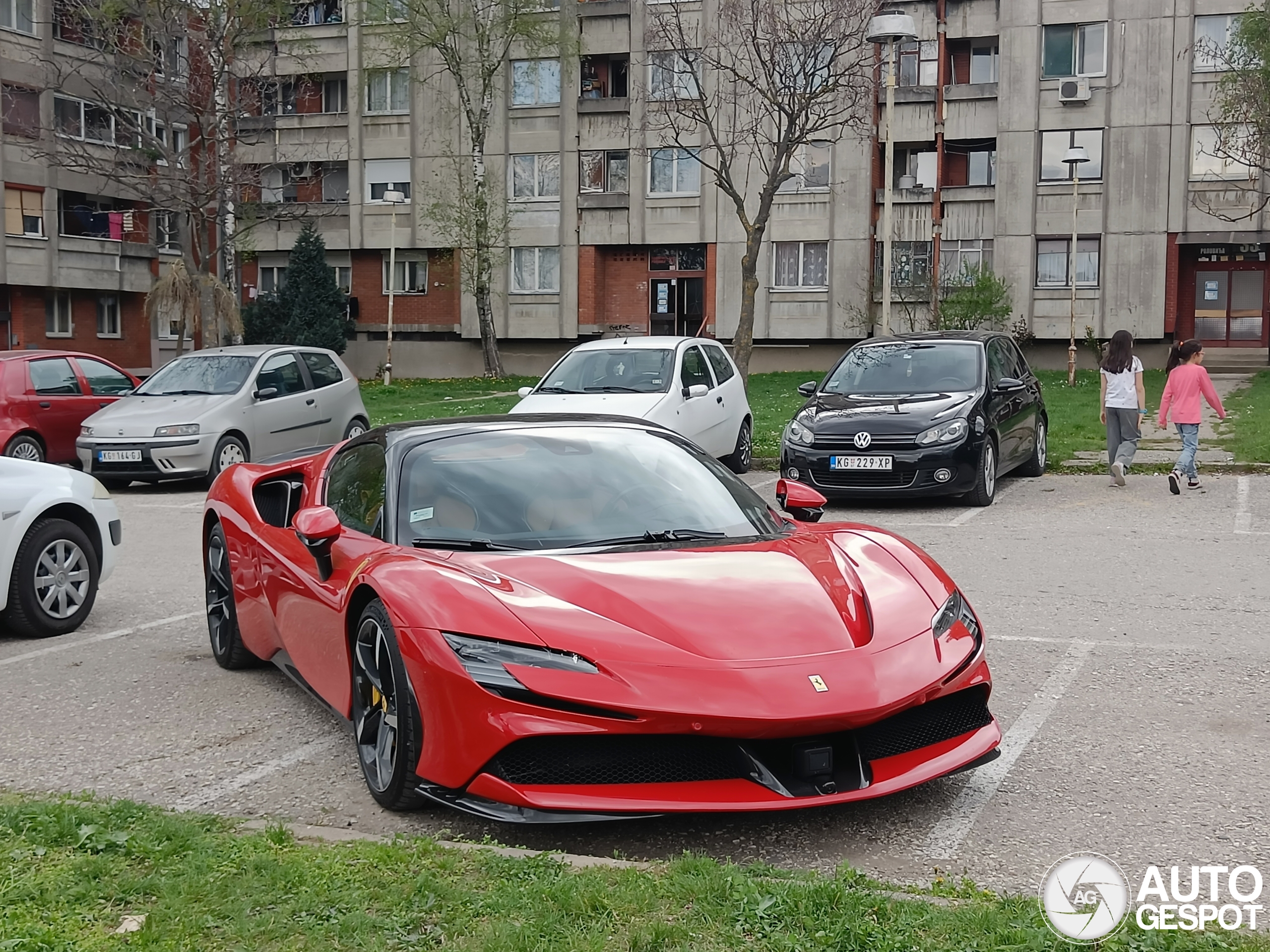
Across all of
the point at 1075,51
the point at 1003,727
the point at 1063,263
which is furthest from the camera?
the point at 1063,263

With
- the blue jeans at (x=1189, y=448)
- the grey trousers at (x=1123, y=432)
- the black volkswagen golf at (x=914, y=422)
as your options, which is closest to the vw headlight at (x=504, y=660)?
the black volkswagen golf at (x=914, y=422)

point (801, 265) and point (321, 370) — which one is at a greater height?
point (801, 265)

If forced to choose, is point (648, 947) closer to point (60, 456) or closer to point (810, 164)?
point (60, 456)

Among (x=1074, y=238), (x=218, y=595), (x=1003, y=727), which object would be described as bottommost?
(x=1003, y=727)

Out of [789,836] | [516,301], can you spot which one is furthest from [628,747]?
[516,301]

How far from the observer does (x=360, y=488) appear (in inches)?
232

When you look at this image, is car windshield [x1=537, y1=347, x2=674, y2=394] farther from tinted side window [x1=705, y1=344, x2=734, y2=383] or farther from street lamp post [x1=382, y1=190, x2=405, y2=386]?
street lamp post [x1=382, y1=190, x2=405, y2=386]

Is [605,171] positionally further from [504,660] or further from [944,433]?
A: [504,660]

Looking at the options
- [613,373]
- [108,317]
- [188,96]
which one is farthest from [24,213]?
[613,373]

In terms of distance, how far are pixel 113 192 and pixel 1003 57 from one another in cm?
3047

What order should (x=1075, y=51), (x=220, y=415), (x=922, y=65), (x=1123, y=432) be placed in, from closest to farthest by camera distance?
(x=1123, y=432)
(x=220, y=415)
(x=1075, y=51)
(x=922, y=65)

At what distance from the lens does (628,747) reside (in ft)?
13.7

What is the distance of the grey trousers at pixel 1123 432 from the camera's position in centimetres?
1473

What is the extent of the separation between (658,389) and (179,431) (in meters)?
5.76
